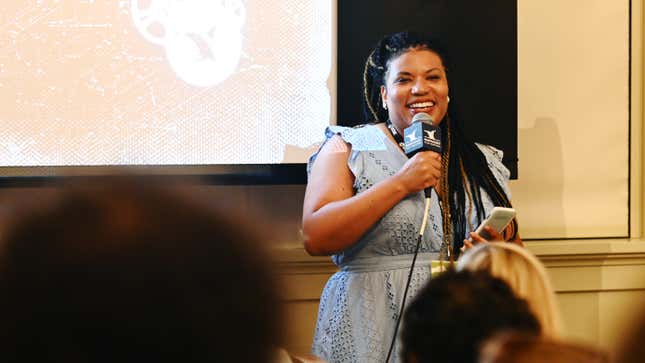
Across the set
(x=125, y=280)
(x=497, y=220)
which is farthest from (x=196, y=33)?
(x=125, y=280)

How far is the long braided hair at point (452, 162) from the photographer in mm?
2494

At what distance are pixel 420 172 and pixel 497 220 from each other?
0.72ft

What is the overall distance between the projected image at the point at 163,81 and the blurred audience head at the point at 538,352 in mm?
2242

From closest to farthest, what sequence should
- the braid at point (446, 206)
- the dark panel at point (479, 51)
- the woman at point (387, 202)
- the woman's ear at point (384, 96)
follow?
the woman at point (387, 202) < the braid at point (446, 206) < the woman's ear at point (384, 96) < the dark panel at point (479, 51)

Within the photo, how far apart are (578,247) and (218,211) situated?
2.86m

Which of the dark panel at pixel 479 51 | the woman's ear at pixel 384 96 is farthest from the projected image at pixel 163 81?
the woman's ear at pixel 384 96

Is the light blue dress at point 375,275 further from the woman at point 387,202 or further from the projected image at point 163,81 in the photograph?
the projected image at point 163,81

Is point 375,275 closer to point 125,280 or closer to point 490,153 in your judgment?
point 490,153

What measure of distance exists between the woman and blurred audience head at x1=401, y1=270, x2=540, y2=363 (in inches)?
52.7

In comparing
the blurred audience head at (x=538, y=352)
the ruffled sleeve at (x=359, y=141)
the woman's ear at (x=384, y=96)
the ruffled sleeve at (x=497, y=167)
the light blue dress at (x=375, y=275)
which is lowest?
the light blue dress at (x=375, y=275)

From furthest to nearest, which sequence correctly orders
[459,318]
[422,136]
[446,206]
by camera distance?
[446,206] → [422,136] → [459,318]

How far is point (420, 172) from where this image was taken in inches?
92.1

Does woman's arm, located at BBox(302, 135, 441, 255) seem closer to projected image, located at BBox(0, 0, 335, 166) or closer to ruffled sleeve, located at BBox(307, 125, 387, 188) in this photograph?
ruffled sleeve, located at BBox(307, 125, 387, 188)

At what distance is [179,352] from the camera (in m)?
0.71
